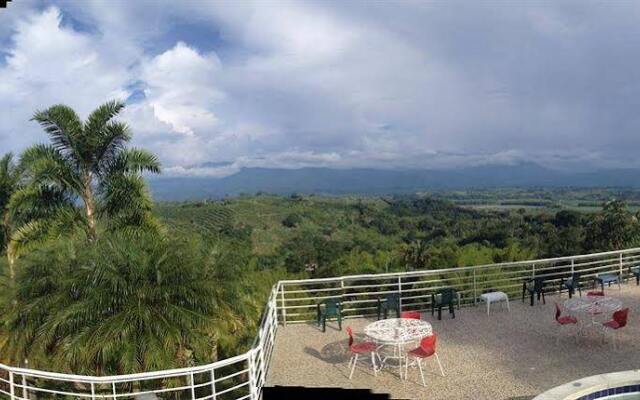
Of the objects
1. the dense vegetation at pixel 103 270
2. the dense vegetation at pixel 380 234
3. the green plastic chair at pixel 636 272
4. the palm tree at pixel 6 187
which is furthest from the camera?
the dense vegetation at pixel 380 234

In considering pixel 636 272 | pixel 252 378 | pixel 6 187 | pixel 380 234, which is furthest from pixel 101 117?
pixel 380 234

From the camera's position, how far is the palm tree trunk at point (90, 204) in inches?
495

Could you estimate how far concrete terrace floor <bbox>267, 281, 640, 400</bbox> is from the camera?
7.83 metres

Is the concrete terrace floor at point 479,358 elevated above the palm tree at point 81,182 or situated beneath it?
situated beneath

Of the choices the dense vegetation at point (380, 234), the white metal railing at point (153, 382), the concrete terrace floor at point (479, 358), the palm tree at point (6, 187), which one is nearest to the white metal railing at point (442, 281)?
the concrete terrace floor at point (479, 358)

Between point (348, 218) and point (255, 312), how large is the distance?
86.0 m

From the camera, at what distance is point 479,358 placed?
8898mm

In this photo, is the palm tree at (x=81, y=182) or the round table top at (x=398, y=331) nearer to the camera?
the round table top at (x=398, y=331)

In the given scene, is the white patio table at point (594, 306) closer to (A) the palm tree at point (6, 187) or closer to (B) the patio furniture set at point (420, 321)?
(B) the patio furniture set at point (420, 321)

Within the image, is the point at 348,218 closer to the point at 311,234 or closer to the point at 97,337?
the point at 311,234

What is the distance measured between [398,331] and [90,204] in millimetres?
8409

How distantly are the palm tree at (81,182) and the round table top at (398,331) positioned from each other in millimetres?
6932

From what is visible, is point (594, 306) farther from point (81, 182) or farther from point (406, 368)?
point (81, 182)

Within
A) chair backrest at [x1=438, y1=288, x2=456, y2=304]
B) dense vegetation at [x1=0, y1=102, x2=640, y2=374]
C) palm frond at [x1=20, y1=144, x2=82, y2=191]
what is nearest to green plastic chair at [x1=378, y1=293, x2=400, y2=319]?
chair backrest at [x1=438, y1=288, x2=456, y2=304]
